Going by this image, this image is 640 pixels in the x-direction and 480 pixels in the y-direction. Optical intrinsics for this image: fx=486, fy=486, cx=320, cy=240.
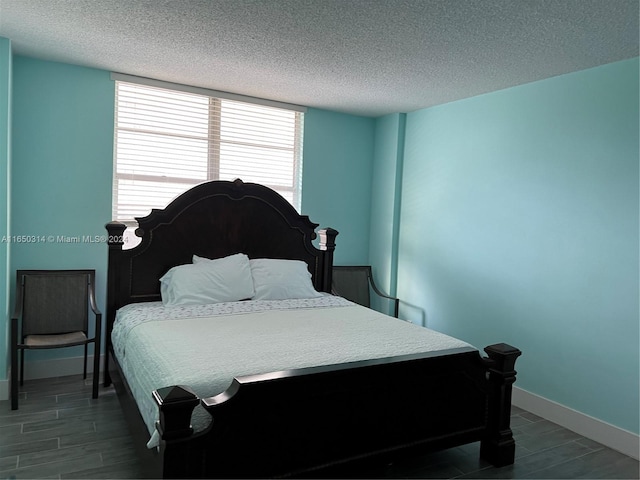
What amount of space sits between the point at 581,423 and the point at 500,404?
3.18 ft

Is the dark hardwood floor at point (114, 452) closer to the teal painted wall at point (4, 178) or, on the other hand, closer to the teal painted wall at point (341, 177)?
the teal painted wall at point (4, 178)

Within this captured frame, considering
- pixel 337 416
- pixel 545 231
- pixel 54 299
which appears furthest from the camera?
pixel 54 299

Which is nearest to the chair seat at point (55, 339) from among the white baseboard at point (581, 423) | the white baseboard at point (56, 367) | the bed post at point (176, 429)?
the white baseboard at point (56, 367)

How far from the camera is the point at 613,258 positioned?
3.04m

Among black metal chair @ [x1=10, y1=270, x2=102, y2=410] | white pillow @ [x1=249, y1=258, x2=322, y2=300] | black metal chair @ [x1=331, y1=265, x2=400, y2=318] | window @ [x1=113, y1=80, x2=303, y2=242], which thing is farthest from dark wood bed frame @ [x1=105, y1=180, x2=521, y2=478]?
black metal chair @ [x1=331, y1=265, x2=400, y2=318]

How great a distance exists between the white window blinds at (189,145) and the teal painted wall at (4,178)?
846mm

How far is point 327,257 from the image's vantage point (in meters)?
4.33

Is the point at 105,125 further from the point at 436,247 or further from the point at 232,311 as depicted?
the point at 436,247

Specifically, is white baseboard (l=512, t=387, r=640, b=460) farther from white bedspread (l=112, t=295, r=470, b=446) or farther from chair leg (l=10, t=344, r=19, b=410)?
chair leg (l=10, t=344, r=19, b=410)

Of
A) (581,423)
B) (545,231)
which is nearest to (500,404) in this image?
(581,423)

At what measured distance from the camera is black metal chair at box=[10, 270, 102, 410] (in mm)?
3377

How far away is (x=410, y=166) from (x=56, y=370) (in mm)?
3531

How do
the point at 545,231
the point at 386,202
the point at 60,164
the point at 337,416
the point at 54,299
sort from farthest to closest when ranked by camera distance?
the point at 386,202 < the point at 60,164 < the point at 54,299 < the point at 545,231 < the point at 337,416

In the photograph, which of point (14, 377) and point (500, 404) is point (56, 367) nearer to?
point (14, 377)
